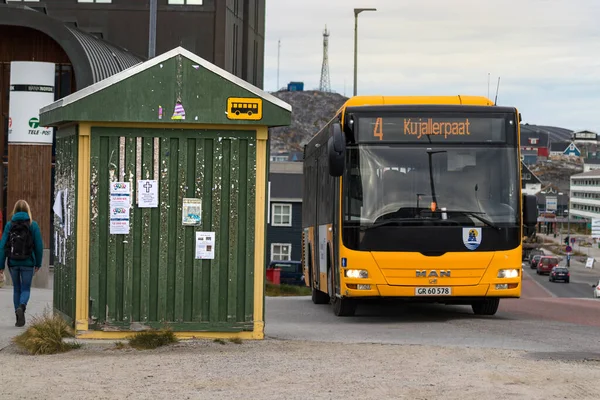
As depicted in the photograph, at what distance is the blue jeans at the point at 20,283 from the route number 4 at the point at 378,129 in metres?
5.19

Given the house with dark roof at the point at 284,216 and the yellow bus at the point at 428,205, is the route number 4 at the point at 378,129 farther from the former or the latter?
the house with dark roof at the point at 284,216

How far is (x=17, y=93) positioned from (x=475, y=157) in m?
14.6

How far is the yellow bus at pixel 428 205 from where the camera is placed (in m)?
17.1

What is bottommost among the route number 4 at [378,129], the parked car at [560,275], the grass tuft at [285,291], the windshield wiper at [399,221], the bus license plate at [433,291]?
the parked car at [560,275]

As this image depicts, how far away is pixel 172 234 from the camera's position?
42.7ft

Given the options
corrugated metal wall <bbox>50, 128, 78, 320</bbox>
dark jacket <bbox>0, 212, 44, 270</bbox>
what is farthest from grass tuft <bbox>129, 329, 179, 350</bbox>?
dark jacket <bbox>0, 212, 44, 270</bbox>

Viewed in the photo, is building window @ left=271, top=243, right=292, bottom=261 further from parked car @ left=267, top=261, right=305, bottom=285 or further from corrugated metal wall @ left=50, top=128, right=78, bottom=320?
corrugated metal wall @ left=50, top=128, right=78, bottom=320

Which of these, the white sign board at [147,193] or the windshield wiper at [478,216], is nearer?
the white sign board at [147,193]

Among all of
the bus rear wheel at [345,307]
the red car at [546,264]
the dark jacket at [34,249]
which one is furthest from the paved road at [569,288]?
the dark jacket at [34,249]

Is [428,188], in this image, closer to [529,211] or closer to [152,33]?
[529,211]

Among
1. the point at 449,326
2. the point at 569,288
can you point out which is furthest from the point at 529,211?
the point at 569,288

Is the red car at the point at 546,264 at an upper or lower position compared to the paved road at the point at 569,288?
upper

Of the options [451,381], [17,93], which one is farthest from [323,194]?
[17,93]

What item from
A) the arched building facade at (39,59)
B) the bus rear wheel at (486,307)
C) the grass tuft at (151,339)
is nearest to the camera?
the grass tuft at (151,339)
